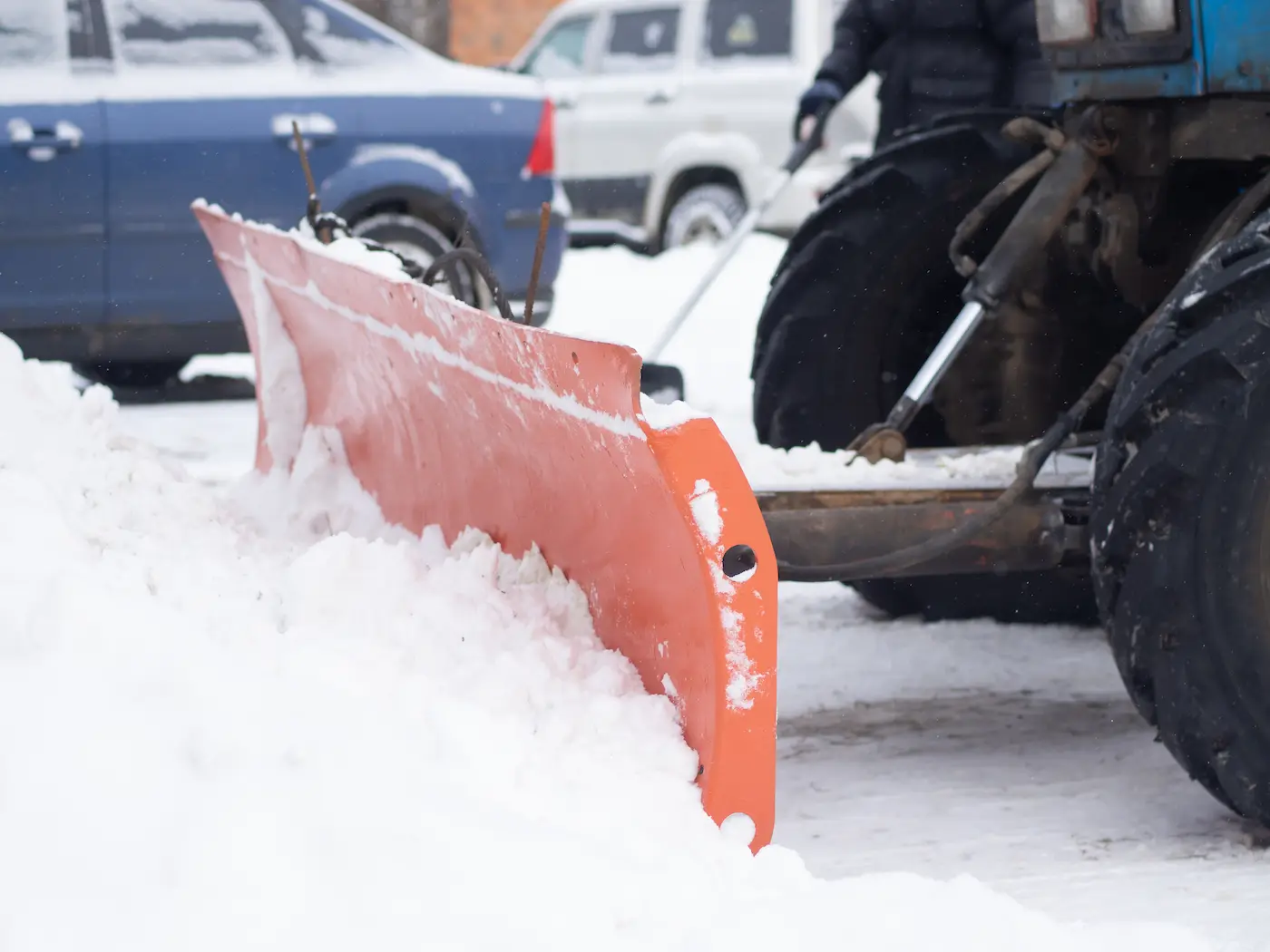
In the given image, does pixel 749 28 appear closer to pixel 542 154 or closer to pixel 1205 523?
pixel 542 154

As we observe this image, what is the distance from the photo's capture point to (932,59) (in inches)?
207

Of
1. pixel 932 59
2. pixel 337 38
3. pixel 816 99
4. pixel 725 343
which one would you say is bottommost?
pixel 725 343

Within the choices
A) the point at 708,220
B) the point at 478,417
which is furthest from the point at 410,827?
the point at 708,220

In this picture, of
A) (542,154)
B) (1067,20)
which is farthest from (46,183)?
(1067,20)

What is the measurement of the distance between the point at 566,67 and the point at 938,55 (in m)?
7.42

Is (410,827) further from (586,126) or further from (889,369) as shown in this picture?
(586,126)

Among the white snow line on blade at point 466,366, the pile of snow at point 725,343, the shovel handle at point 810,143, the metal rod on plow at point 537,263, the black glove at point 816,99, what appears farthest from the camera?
the black glove at point 816,99

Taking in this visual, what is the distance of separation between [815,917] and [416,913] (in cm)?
46

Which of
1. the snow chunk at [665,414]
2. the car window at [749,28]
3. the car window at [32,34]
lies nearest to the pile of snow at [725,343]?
the snow chunk at [665,414]

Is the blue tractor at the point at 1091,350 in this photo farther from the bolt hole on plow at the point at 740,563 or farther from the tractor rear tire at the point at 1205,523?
the bolt hole on plow at the point at 740,563

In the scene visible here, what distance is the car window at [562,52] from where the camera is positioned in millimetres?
12289

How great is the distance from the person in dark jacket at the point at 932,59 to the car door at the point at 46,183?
291 cm

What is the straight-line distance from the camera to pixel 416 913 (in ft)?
6.45

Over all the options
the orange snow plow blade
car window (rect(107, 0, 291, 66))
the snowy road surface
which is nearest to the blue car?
car window (rect(107, 0, 291, 66))
